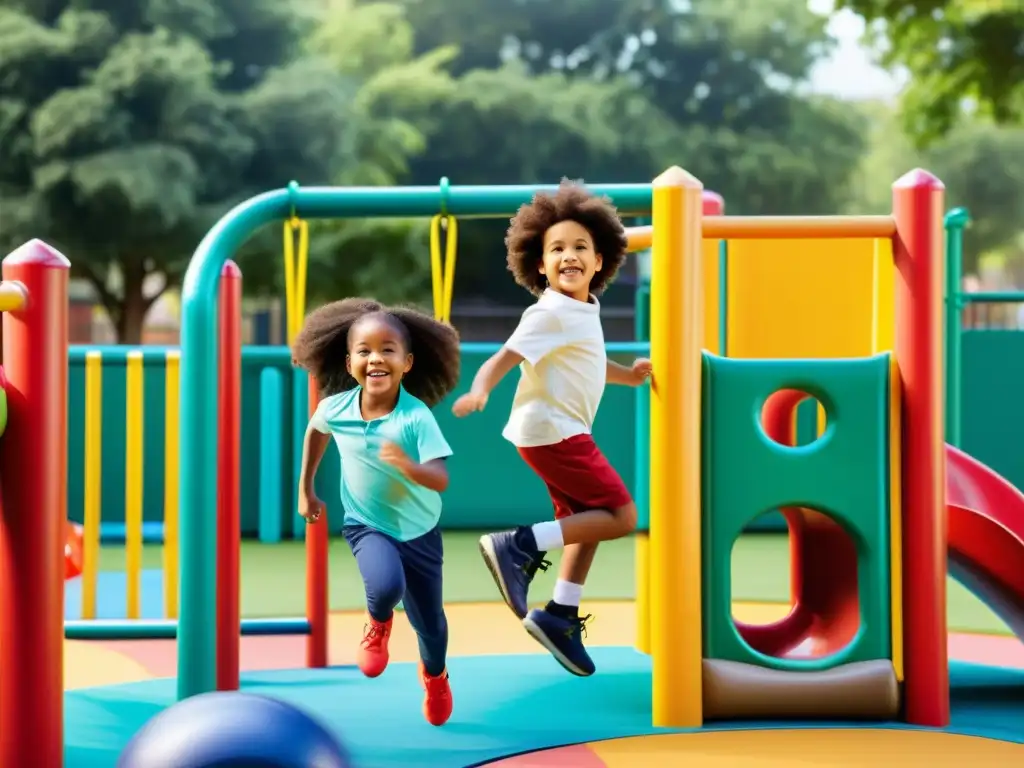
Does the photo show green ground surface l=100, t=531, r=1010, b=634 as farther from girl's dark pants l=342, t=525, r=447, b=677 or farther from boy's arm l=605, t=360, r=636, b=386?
girl's dark pants l=342, t=525, r=447, b=677

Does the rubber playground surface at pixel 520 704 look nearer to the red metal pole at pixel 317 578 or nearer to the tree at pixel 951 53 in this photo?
the red metal pole at pixel 317 578

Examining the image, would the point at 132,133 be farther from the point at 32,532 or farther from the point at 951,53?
the point at 32,532

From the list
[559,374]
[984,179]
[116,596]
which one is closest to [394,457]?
[559,374]

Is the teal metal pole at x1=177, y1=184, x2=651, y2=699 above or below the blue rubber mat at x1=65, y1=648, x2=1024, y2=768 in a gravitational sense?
above

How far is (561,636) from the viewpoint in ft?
15.3

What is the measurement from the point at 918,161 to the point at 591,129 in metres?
21.7

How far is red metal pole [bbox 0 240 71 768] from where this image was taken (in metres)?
4.29

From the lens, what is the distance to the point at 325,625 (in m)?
6.41

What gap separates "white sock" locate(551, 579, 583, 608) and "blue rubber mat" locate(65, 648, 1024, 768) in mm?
498

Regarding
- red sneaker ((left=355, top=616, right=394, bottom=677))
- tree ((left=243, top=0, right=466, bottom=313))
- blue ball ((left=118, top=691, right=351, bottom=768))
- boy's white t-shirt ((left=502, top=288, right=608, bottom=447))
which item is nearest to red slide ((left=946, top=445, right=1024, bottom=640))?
boy's white t-shirt ((left=502, top=288, right=608, bottom=447))

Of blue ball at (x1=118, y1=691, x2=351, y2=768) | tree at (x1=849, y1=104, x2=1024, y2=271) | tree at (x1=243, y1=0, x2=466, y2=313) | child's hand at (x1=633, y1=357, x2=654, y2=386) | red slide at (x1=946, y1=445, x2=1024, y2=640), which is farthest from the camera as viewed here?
tree at (x1=849, y1=104, x2=1024, y2=271)

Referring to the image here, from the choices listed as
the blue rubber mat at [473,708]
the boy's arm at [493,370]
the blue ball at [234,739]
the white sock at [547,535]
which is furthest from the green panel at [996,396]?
the blue ball at [234,739]

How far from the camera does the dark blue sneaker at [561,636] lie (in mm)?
4625

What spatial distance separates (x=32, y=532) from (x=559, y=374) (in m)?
1.57
